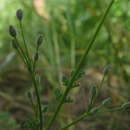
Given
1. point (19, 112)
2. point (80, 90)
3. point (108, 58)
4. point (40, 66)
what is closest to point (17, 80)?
point (40, 66)

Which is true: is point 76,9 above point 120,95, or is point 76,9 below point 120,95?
above

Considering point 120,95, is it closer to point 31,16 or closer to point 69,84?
point 69,84

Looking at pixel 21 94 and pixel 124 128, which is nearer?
pixel 124 128

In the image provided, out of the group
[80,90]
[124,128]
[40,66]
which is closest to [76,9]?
[40,66]

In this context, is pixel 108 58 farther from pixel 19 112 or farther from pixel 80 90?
pixel 19 112

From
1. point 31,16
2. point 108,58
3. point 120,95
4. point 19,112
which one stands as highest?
point 31,16

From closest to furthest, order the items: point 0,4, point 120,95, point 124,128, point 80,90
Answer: point 124,128 < point 120,95 < point 80,90 < point 0,4

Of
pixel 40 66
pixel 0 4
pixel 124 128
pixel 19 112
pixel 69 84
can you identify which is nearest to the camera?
pixel 69 84
